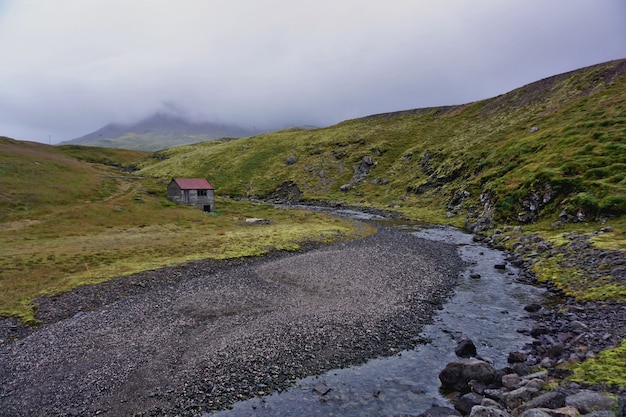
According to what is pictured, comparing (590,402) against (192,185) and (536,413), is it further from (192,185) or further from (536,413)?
(192,185)

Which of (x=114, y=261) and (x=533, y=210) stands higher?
(x=533, y=210)

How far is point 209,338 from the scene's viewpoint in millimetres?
23812

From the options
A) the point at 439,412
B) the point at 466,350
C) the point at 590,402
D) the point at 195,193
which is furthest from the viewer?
the point at 195,193

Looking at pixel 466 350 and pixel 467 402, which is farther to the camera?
pixel 466 350

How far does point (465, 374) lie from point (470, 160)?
81645mm

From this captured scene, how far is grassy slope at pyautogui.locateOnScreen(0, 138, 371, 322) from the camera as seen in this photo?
38.7 metres

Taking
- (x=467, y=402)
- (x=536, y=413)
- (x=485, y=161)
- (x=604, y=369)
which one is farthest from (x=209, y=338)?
(x=485, y=161)

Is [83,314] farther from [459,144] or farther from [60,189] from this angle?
[459,144]

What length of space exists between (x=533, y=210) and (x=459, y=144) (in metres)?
60.0

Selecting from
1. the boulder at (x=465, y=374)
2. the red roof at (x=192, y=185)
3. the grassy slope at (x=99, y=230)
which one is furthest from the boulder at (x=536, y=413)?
the red roof at (x=192, y=185)

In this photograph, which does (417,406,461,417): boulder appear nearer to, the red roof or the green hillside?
the green hillside

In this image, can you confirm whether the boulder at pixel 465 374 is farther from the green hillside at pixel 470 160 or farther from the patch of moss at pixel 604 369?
the green hillside at pixel 470 160

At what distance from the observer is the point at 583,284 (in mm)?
29375

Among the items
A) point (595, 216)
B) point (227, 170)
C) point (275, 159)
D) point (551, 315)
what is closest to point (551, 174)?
point (595, 216)
